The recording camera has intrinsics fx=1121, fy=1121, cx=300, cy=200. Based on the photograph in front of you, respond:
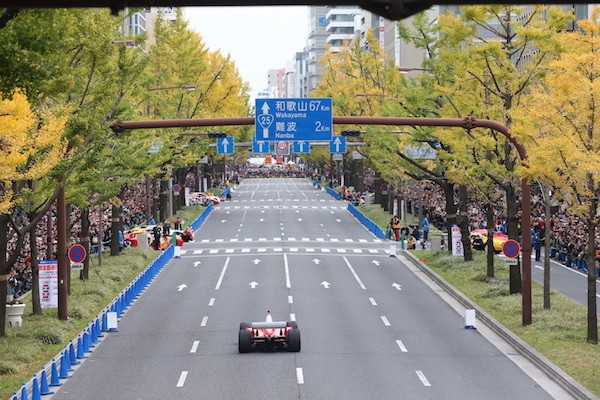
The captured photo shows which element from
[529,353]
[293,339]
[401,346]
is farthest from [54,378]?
[529,353]

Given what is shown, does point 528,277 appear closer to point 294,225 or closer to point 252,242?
point 252,242

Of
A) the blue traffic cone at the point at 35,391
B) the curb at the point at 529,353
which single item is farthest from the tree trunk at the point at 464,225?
the blue traffic cone at the point at 35,391

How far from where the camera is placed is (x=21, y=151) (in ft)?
93.8

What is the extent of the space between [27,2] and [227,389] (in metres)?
17.2

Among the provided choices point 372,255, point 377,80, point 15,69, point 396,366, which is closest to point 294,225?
point 377,80

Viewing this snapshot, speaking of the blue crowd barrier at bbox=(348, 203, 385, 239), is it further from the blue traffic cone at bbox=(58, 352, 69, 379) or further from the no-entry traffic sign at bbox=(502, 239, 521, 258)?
the blue traffic cone at bbox=(58, 352, 69, 379)

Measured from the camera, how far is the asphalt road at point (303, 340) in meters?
25.4

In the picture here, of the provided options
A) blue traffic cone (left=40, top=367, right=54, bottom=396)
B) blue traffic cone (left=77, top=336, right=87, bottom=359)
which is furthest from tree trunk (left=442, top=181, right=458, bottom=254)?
blue traffic cone (left=40, top=367, right=54, bottom=396)

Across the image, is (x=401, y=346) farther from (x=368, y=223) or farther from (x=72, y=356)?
(x=368, y=223)

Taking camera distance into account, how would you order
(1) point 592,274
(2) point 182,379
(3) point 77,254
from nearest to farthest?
(2) point 182,379 < (1) point 592,274 < (3) point 77,254

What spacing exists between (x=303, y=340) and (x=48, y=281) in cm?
823

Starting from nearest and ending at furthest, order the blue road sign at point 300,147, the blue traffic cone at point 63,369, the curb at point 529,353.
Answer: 1. the curb at point 529,353
2. the blue traffic cone at point 63,369
3. the blue road sign at point 300,147

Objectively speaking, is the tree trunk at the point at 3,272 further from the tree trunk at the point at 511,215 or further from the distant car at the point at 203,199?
the distant car at the point at 203,199

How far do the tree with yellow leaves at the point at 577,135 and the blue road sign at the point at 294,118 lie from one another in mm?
8972
